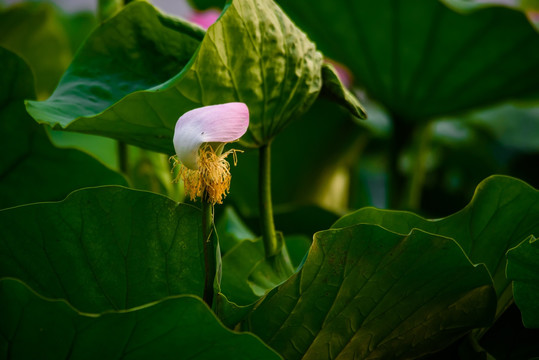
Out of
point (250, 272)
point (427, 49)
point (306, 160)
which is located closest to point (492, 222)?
point (250, 272)

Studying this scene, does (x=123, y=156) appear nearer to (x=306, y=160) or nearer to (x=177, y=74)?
(x=177, y=74)

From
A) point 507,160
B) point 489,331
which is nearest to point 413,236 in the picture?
point 489,331

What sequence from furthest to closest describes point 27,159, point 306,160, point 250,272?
point 306,160 < point 27,159 < point 250,272

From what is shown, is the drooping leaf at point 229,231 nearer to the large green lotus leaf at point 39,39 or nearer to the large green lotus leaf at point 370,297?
the large green lotus leaf at point 370,297

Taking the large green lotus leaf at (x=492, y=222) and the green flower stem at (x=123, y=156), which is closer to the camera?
the large green lotus leaf at (x=492, y=222)

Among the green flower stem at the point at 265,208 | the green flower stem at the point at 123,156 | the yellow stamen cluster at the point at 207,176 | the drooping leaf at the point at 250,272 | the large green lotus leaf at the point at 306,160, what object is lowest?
the large green lotus leaf at the point at 306,160

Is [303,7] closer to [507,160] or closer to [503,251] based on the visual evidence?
[503,251]

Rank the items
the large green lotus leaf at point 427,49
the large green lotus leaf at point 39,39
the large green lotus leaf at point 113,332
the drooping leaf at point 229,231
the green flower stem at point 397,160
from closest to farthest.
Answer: the large green lotus leaf at point 113,332, the drooping leaf at point 229,231, the large green lotus leaf at point 427,49, the green flower stem at point 397,160, the large green lotus leaf at point 39,39

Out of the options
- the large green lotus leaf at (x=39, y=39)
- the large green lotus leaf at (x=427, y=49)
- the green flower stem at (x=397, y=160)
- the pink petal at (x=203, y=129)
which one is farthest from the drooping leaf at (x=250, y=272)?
the large green lotus leaf at (x=39, y=39)
